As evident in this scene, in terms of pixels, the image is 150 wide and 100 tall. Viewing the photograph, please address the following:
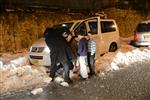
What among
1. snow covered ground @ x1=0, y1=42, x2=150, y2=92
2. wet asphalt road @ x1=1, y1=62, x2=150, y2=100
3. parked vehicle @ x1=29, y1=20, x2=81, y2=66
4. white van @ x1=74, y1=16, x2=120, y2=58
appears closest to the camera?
wet asphalt road @ x1=1, y1=62, x2=150, y2=100

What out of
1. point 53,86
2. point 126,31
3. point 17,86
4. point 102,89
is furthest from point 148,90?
point 126,31

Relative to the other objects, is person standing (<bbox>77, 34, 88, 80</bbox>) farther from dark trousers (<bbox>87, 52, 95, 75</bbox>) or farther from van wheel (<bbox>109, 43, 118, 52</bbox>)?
van wheel (<bbox>109, 43, 118, 52</bbox>)

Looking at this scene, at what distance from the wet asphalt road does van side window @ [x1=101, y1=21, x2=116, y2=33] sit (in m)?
4.11

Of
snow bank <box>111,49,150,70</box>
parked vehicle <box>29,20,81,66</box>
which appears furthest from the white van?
parked vehicle <box>29,20,81,66</box>

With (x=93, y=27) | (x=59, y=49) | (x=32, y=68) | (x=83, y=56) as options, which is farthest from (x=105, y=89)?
(x=93, y=27)

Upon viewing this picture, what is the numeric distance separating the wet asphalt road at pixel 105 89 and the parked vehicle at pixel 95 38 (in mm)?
2552

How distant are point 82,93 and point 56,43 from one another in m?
2.38

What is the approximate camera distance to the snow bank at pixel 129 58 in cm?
1571

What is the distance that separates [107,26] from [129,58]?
196cm

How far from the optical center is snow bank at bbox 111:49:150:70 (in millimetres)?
15714

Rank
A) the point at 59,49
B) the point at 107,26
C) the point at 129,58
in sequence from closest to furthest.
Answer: the point at 59,49 < the point at 129,58 < the point at 107,26

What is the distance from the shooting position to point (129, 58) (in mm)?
17125

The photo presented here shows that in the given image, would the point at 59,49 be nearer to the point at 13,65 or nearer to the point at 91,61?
the point at 91,61

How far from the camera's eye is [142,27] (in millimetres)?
20656
